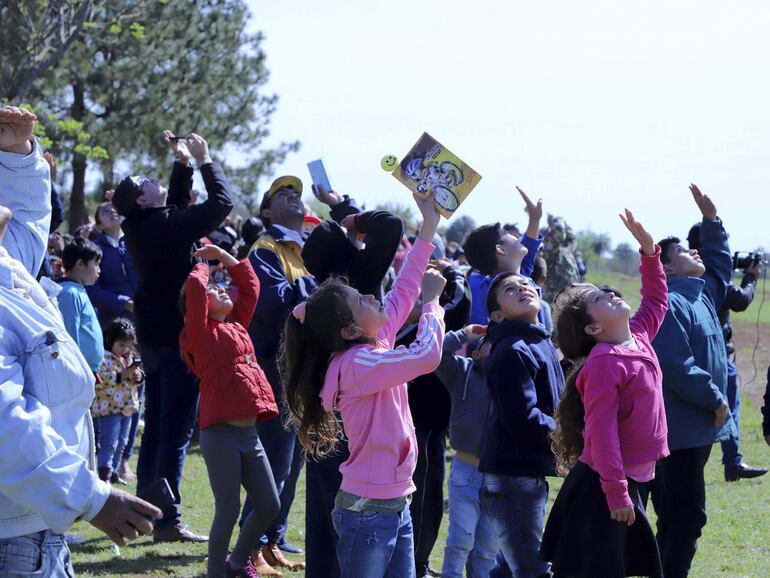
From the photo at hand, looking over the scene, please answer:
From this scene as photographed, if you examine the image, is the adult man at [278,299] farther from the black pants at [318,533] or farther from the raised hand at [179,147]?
the black pants at [318,533]

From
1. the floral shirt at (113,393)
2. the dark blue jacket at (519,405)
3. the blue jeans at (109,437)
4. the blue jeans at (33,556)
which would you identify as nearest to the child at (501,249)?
the dark blue jacket at (519,405)

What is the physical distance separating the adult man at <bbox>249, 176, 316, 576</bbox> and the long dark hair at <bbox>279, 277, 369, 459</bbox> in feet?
5.13

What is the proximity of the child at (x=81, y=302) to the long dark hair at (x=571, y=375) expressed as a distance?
3866 mm


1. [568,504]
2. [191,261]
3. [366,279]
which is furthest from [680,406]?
[191,261]

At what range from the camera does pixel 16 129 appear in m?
3.81

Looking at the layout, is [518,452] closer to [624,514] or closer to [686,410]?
[624,514]

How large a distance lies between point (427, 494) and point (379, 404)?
2286 millimetres

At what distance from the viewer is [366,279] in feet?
16.3

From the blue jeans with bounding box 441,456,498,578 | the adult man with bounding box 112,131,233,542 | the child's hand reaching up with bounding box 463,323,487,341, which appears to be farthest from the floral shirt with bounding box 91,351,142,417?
the child's hand reaching up with bounding box 463,323,487,341

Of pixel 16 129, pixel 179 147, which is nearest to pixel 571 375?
pixel 16 129

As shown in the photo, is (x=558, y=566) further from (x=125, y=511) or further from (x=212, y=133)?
(x=212, y=133)

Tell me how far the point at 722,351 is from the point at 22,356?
4.44m

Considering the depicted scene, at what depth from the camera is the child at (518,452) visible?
4859 mm

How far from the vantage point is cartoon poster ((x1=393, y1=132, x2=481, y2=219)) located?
15.0ft
